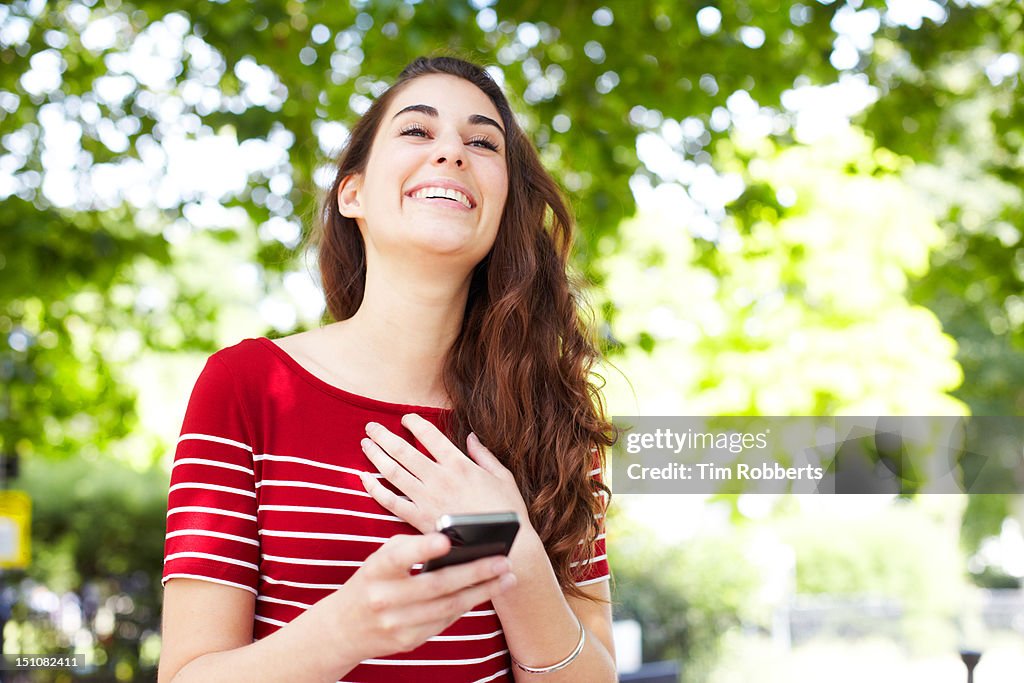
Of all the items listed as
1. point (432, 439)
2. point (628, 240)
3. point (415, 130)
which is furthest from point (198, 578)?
point (628, 240)

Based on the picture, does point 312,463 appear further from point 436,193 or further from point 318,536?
point 436,193

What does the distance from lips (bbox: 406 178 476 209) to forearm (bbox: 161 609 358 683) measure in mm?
822

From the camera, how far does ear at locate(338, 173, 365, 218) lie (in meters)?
2.17

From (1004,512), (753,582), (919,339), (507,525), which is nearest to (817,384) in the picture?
(919,339)

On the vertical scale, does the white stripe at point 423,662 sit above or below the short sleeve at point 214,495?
below

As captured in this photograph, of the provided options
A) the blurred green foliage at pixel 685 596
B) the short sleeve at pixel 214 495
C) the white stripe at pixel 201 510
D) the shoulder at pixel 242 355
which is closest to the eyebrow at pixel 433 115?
the shoulder at pixel 242 355

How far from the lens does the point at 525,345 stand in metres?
2.12

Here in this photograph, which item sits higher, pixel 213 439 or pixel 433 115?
pixel 433 115

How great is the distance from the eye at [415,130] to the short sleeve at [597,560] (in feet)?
2.45

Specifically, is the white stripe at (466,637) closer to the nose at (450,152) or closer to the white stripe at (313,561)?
the white stripe at (313,561)

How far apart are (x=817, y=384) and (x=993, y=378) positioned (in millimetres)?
13511

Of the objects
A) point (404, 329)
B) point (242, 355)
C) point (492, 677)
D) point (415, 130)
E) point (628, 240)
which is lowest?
point (492, 677)

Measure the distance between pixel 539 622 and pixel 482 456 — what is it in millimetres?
321

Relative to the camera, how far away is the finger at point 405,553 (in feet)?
4.09
